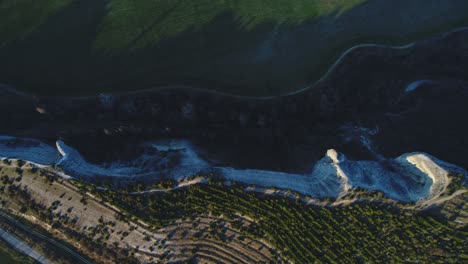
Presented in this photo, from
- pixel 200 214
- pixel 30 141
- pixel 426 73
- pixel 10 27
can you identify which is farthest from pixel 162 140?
pixel 426 73

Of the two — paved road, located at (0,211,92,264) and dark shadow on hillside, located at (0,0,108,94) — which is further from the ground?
dark shadow on hillside, located at (0,0,108,94)

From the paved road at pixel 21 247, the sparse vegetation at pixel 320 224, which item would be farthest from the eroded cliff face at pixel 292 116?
the paved road at pixel 21 247

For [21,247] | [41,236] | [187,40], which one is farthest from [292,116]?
[21,247]

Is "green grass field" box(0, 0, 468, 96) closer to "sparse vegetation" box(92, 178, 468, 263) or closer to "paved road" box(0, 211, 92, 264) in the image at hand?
"sparse vegetation" box(92, 178, 468, 263)

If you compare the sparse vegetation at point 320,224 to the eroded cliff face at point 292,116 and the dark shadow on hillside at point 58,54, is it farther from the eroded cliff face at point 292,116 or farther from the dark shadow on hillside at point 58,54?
the dark shadow on hillside at point 58,54

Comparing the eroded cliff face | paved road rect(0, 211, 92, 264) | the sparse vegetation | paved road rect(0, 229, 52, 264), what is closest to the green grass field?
the eroded cliff face

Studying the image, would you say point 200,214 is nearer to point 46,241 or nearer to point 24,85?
point 46,241
